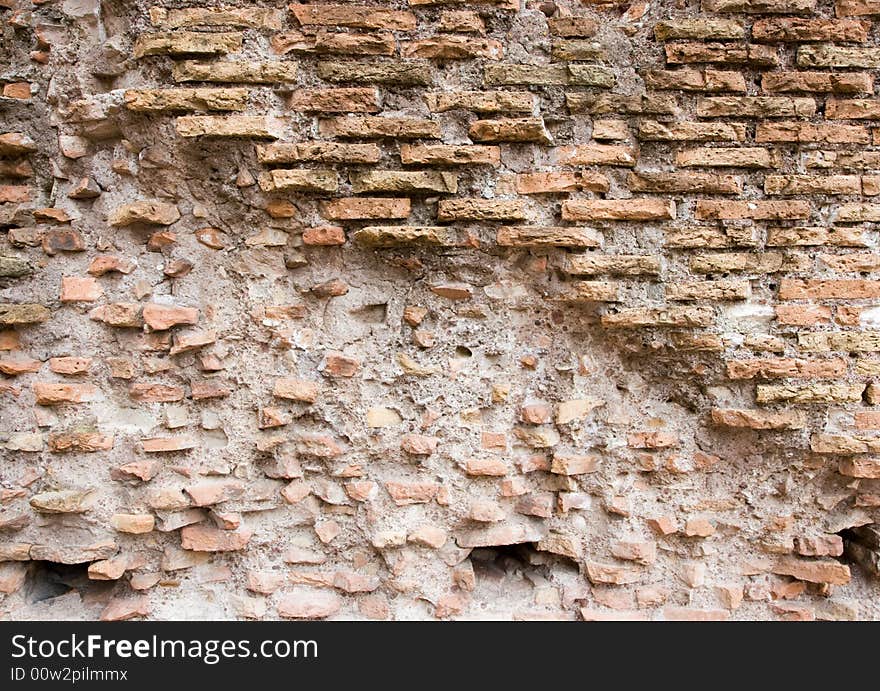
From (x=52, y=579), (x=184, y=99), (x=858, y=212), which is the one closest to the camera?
(x=184, y=99)

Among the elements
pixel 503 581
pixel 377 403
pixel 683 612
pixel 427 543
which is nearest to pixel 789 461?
pixel 683 612

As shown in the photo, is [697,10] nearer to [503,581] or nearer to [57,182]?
[503,581]

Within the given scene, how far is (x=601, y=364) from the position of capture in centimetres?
214

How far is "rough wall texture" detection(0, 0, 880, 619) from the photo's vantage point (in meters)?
1.98

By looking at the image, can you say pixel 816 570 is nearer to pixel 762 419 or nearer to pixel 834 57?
pixel 762 419

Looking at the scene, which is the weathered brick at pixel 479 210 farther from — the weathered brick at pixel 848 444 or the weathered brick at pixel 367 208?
the weathered brick at pixel 848 444

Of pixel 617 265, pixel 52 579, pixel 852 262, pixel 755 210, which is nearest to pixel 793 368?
pixel 852 262

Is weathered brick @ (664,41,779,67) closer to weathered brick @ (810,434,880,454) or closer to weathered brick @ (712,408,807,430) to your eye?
weathered brick @ (712,408,807,430)

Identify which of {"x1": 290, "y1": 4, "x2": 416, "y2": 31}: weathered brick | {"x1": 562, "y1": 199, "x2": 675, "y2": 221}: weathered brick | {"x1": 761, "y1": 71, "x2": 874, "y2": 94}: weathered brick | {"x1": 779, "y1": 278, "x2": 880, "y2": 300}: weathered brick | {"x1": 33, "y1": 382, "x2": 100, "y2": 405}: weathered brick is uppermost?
{"x1": 290, "y1": 4, "x2": 416, "y2": 31}: weathered brick

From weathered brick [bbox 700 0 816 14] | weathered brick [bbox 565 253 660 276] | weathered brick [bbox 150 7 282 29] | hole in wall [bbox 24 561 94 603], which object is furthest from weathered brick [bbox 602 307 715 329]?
hole in wall [bbox 24 561 94 603]

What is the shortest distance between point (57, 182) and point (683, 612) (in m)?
2.63

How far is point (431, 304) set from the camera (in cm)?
209

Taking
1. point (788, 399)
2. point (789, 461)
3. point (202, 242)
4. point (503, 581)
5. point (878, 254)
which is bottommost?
point (503, 581)

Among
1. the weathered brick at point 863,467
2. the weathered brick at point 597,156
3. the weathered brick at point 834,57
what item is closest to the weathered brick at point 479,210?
the weathered brick at point 597,156
